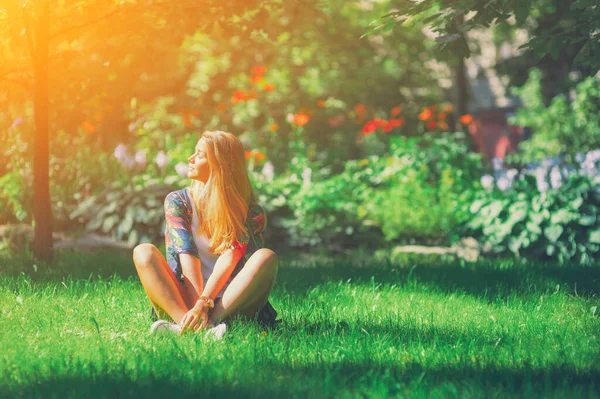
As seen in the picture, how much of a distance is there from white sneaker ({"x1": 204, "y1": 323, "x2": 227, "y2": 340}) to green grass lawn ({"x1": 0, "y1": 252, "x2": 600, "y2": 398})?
0.05 metres

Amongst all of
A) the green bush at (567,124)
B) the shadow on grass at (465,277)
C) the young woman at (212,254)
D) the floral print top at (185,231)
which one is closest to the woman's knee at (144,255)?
the young woman at (212,254)

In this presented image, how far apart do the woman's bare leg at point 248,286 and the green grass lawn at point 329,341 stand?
10cm

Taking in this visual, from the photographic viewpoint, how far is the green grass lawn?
3158mm

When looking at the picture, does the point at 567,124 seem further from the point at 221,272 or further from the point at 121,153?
the point at 221,272

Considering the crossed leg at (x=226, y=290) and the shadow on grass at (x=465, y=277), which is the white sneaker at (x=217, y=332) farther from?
the shadow on grass at (x=465, y=277)

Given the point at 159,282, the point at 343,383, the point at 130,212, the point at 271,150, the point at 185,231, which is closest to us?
the point at 343,383

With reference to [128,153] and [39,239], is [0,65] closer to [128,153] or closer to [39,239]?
[39,239]

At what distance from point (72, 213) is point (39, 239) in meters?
1.99

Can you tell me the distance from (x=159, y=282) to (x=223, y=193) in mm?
558

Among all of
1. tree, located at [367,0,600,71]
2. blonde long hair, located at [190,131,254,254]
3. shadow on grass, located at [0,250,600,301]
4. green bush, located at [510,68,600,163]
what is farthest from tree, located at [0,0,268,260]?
green bush, located at [510,68,600,163]

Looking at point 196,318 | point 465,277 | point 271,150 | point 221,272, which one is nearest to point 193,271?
point 221,272

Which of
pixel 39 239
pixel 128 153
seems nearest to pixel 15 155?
pixel 128 153

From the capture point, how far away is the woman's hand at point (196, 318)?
3.88 metres

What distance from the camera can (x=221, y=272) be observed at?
13.0 feet
